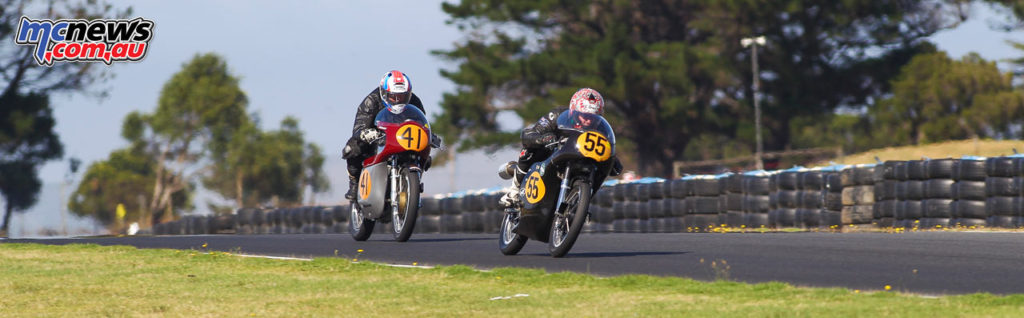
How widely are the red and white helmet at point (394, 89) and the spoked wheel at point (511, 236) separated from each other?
7.41ft

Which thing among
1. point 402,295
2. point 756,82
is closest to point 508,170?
point 402,295

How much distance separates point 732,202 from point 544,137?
9.31m

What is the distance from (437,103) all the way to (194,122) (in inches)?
1050

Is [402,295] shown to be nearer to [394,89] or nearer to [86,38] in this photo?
[394,89]

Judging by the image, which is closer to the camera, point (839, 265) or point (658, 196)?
point (839, 265)

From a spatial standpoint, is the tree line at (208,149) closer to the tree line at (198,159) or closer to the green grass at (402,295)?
the tree line at (198,159)

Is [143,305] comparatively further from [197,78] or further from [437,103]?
[197,78]

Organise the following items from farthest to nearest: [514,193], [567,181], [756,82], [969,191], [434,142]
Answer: [756,82] < [969,191] < [434,142] < [514,193] < [567,181]

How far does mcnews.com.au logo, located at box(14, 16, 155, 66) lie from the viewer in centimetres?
4169

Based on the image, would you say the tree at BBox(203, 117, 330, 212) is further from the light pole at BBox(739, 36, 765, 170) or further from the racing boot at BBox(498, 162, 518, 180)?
the racing boot at BBox(498, 162, 518, 180)

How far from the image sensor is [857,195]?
1797cm

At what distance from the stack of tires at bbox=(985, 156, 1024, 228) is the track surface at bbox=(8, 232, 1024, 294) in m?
2.09

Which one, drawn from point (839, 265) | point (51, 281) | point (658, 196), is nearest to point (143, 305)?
point (51, 281)

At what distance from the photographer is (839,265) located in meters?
10.1
